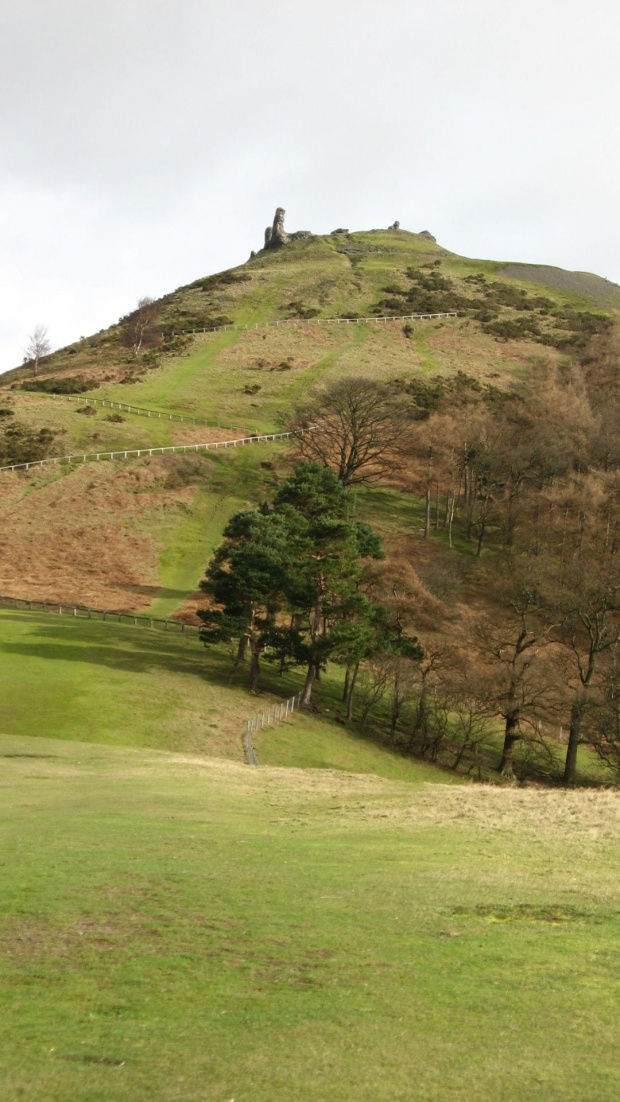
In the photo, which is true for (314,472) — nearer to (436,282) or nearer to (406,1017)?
(406,1017)

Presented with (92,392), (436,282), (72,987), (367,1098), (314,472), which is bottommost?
(72,987)

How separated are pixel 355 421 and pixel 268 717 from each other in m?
48.9

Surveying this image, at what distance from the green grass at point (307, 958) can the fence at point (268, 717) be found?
19012 mm

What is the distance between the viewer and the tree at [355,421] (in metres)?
93.0

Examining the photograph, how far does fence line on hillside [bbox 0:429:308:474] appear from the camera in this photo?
9506 cm

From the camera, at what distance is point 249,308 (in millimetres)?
169000

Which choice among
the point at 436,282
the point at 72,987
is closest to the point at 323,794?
the point at 72,987

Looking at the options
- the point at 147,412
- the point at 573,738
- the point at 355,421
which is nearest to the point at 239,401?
the point at 147,412

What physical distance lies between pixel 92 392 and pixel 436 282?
92.7 m

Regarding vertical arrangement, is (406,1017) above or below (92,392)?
below

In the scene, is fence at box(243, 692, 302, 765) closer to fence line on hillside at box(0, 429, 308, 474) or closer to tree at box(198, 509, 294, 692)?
tree at box(198, 509, 294, 692)

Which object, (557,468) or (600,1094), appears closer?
(600,1094)

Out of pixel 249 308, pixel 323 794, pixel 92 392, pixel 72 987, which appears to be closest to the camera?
pixel 72 987

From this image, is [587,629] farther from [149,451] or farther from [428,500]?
[149,451]
